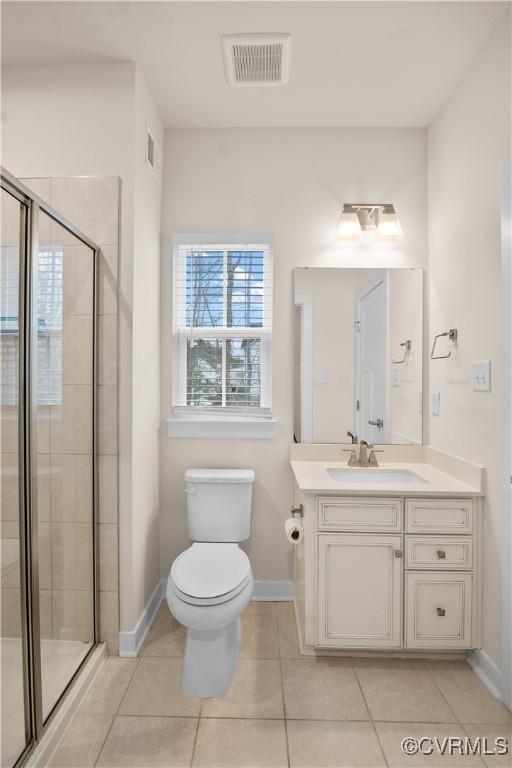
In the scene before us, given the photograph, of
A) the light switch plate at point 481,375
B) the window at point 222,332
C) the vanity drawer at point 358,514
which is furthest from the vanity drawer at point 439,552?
the window at point 222,332

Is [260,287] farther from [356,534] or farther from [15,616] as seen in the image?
[15,616]

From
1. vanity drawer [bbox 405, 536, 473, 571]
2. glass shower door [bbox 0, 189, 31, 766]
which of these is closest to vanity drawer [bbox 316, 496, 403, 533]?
vanity drawer [bbox 405, 536, 473, 571]

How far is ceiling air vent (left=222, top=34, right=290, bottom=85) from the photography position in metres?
1.89

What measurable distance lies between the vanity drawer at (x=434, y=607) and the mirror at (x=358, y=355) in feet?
2.66

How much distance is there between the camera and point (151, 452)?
2477 mm

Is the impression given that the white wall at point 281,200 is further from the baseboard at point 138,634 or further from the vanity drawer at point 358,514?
the vanity drawer at point 358,514

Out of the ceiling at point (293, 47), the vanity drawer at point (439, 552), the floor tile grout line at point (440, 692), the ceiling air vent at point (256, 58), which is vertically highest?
the ceiling at point (293, 47)

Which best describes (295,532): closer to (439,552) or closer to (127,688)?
(439,552)

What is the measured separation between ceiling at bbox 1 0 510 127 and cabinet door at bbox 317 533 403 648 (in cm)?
212

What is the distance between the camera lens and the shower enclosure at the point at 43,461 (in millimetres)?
1449

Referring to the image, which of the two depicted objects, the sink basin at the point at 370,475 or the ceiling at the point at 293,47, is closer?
the ceiling at the point at 293,47

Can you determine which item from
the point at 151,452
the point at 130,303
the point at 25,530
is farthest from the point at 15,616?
the point at 130,303

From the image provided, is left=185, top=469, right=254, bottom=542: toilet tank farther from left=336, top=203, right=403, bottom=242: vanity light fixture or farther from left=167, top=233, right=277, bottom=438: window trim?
left=336, top=203, right=403, bottom=242: vanity light fixture

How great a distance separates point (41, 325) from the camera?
5.41ft
